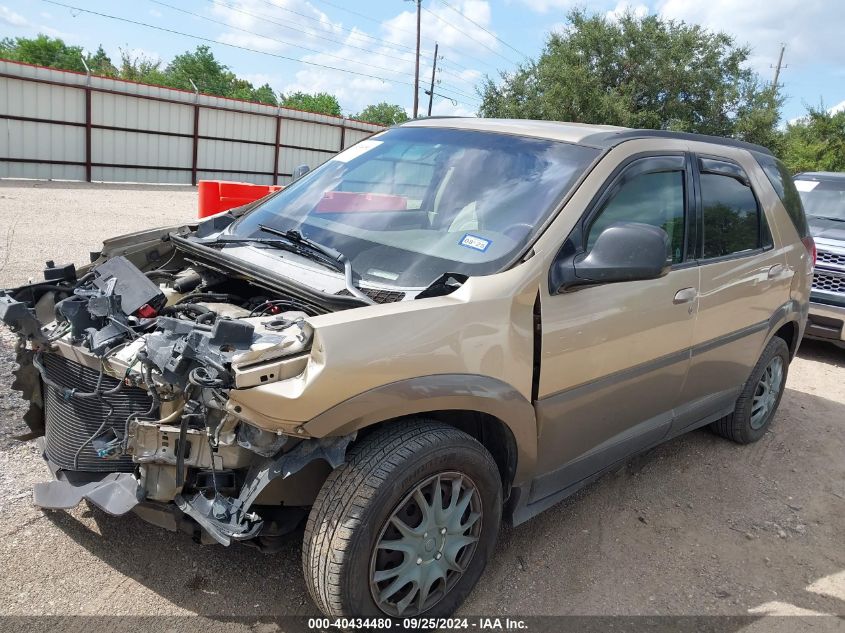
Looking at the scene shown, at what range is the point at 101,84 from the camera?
1930 centimetres

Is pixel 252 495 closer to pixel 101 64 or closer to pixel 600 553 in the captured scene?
pixel 600 553

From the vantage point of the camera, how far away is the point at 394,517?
2.40 metres

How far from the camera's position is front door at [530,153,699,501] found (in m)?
2.83

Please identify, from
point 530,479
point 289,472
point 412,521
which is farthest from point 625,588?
point 289,472

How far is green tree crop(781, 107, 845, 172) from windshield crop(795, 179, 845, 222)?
24.3 m

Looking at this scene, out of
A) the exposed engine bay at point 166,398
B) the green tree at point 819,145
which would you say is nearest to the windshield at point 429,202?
the exposed engine bay at point 166,398

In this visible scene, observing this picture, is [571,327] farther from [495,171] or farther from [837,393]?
[837,393]

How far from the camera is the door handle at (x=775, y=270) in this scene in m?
4.23

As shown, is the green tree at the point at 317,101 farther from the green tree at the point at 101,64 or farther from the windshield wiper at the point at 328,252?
the windshield wiper at the point at 328,252

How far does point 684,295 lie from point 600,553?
52.5 inches

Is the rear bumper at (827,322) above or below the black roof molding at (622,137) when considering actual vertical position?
below

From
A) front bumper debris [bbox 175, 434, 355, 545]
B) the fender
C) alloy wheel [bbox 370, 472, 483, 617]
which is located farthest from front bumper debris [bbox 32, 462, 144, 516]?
alloy wheel [bbox 370, 472, 483, 617]

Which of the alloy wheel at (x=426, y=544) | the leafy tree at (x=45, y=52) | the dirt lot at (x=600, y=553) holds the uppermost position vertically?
the leafy tree at (x=45, y=52)

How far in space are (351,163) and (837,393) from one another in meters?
5.22
